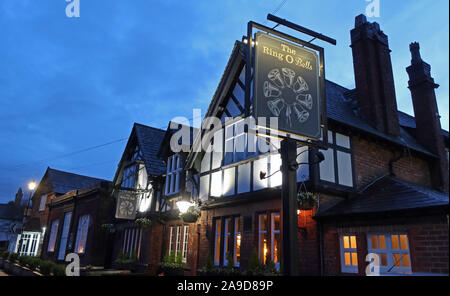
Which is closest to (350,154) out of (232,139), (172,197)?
(232,139)

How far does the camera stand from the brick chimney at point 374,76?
43.7ft

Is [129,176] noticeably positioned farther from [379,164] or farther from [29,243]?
[29,243]

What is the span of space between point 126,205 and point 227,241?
7.62 meters

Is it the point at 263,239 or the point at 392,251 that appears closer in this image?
the point at 392,251

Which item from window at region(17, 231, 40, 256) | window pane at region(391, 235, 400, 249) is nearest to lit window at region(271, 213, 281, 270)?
window pane at region(391, 235, 400, 249)

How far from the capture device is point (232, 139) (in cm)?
1318

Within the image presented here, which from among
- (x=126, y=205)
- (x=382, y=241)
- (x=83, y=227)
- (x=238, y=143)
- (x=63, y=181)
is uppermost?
(x=63, y=181)

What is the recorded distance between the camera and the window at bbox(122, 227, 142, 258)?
18127mm

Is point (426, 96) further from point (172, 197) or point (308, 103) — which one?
point (172, 197)

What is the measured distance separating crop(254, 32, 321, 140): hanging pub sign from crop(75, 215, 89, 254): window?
2133 centimetres

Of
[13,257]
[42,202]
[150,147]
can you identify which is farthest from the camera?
[42,202]

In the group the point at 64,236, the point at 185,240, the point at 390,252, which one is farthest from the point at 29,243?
the point at 390,252

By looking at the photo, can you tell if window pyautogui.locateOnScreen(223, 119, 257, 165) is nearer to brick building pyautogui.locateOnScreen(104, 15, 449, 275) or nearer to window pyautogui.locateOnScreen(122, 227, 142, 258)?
brick building pyautogui.locateOnScreen(104, 15, 449, 275)

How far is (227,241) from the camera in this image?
12539 mm
